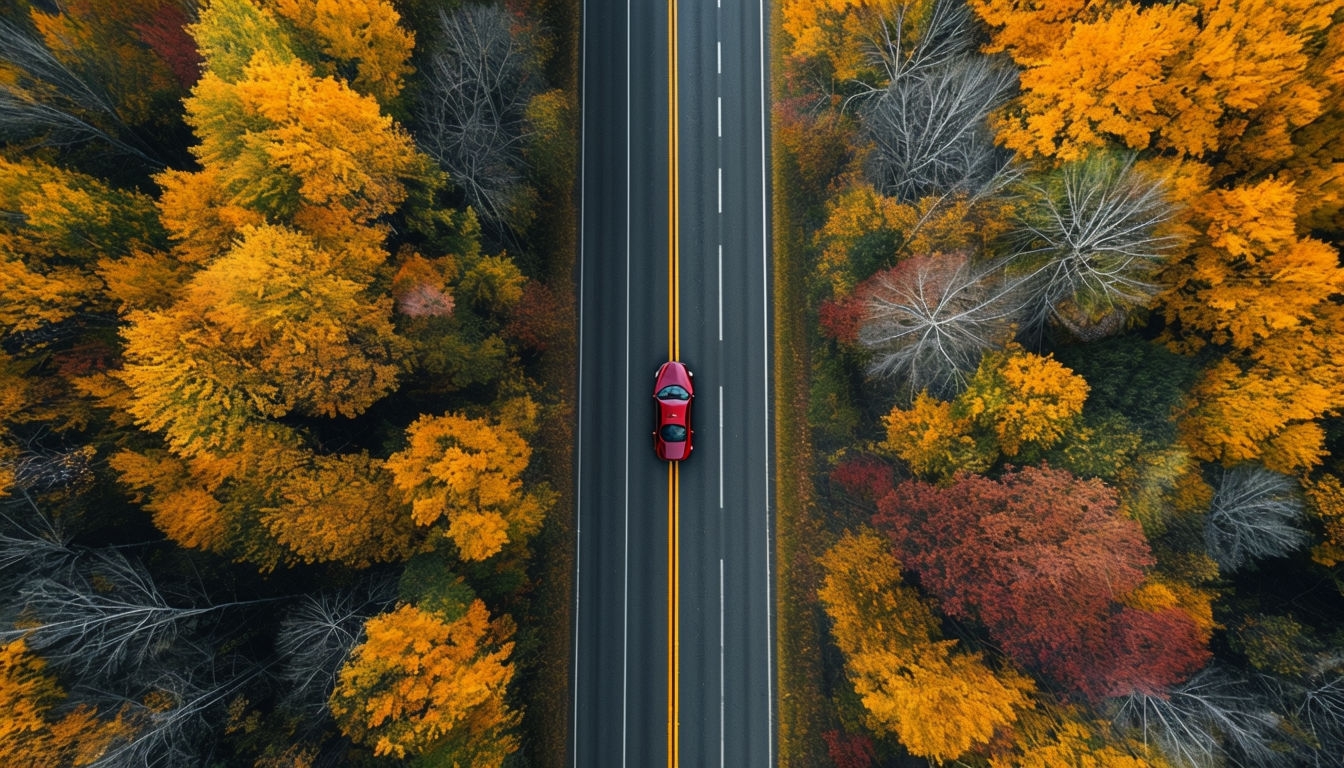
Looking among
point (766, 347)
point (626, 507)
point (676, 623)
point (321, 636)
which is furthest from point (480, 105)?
point (676, 623)

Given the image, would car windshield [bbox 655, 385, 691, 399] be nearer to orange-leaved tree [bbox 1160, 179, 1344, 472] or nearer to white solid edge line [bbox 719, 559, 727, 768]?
white solid edge line [bbox 719, 559, 727, 768]

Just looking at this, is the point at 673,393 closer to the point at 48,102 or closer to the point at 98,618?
the point at 98,618

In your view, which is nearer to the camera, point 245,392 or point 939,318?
point 245,392

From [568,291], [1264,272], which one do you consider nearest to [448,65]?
[568,291]

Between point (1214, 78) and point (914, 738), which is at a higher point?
point (1214, 78)

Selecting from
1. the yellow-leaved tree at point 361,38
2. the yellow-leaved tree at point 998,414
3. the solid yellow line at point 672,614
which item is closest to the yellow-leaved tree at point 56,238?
the yellow-leaved tree at point 361,38

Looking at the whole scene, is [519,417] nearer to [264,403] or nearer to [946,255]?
[264,403]
